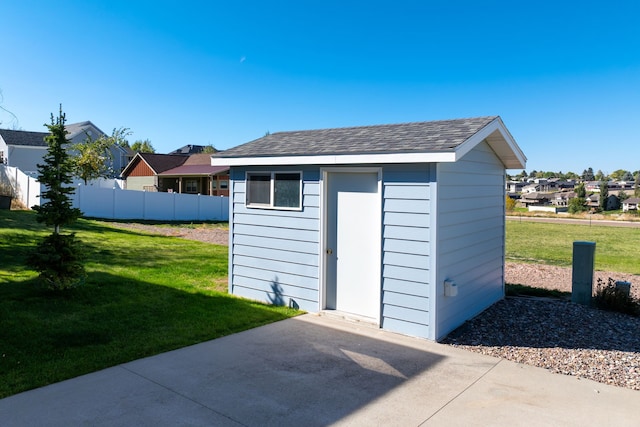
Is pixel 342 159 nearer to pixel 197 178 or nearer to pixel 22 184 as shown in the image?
pixel 22 184

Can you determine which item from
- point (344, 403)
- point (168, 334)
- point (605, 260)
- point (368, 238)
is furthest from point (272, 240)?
point (605, 260)

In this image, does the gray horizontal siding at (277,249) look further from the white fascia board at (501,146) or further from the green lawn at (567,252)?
the green lawn at (567,252)

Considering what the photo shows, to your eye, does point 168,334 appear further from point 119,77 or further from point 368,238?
point 119,77

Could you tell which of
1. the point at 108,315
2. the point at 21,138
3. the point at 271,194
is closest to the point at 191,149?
the point at 21,138

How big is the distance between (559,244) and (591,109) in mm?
22052

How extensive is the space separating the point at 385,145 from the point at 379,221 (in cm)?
109

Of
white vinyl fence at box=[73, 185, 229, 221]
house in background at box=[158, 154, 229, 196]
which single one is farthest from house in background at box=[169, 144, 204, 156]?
white vinyl fence at box=[73, 185, 229, 221]

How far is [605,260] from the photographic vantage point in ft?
43.4

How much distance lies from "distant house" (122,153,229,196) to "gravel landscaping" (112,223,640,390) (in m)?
27.4

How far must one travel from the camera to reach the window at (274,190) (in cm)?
689

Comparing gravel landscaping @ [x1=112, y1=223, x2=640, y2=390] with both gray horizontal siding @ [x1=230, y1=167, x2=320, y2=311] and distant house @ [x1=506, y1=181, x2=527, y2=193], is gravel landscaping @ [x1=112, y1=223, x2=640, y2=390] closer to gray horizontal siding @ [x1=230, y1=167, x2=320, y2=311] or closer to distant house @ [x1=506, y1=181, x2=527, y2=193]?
gray horizontal siding @ [x1=230, y1=167, x2=320, y2=311]

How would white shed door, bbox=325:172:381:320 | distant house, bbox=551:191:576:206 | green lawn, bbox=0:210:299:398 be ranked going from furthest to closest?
distant house, bbox=551:191:576:206
white shed door, bbox=325:172:381:320
green lawn, bbox=0:210:299:398

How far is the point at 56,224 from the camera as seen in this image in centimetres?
665

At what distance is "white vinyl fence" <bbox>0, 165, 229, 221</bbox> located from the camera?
19.6 meters
